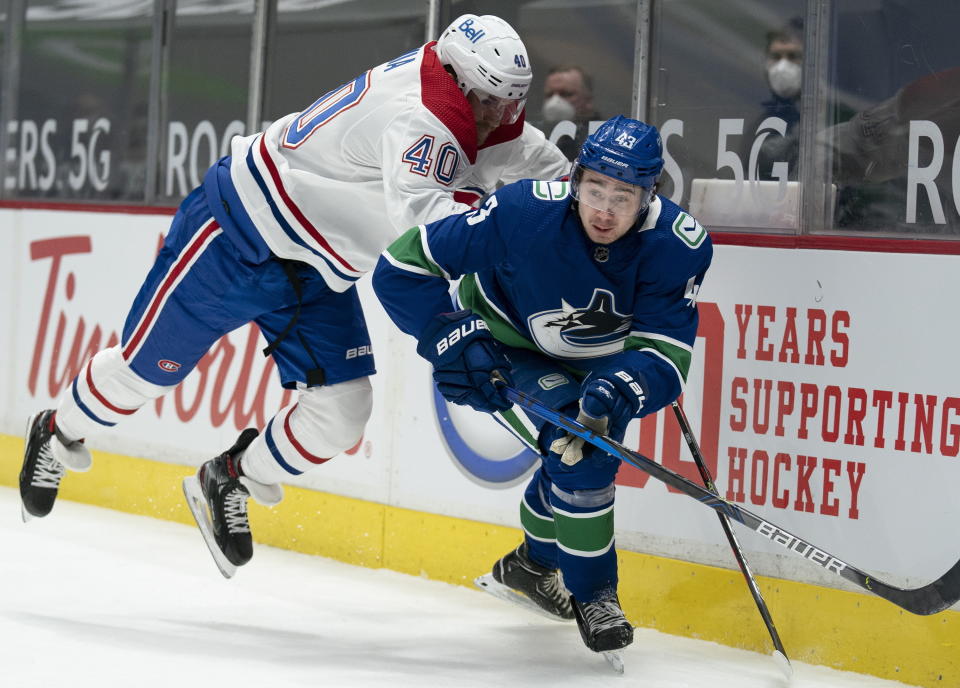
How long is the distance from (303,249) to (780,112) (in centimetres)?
122

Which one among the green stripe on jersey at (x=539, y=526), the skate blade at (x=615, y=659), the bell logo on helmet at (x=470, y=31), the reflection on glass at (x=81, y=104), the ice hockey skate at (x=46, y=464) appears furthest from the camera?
the reflection on glass at (x=81, y=104)

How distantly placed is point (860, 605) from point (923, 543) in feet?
0.67

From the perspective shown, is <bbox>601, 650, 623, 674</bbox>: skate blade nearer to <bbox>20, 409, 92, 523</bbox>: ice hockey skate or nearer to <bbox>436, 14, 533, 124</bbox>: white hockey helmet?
<bbox>436, 14, 533, 124</bbox>: white hockey helmet

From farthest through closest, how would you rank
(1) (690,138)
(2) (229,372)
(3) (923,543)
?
(2) (229,372)
(1) (690,138)
(3) (923,543)

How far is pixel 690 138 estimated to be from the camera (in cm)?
368

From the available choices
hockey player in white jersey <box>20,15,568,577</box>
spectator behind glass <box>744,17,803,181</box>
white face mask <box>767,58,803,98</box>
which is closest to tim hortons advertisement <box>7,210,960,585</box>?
spectator behind glass <box>744,17,803,181</box>

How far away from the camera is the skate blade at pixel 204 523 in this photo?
11.8 ft

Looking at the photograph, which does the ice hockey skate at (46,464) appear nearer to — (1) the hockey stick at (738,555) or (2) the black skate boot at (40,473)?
(2) the black skate boot at (40,473)

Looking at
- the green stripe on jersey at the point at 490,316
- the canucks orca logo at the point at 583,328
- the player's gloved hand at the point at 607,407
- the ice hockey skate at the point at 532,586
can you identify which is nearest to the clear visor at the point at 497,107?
the green stripe on jersey at the point at 490,316

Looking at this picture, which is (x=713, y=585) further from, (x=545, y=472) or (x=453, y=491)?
(x=453, y=491)

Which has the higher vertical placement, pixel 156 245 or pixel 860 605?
pixel 156 245

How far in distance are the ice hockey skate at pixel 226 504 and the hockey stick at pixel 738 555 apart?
1105 millimetres

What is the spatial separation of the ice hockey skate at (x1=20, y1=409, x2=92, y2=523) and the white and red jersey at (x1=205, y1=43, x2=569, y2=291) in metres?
0.77

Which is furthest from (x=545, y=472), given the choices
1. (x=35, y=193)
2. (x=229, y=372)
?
(x=35, y=193)
